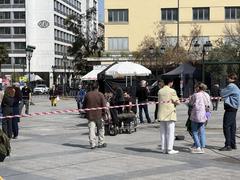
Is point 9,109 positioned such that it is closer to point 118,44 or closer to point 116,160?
point 116,160

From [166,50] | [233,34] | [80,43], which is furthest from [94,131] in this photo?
[80,43]

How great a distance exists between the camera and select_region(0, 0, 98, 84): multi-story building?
105375 millimetres

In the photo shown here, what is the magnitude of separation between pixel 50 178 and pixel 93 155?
2.80 metres

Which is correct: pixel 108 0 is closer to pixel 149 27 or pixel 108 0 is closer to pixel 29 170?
pixel 149 27

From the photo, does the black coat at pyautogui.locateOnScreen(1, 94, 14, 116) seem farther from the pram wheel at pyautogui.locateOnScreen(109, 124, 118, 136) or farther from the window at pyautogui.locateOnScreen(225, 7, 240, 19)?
the window at pyautogui.locateOnScreen(225, 7, 240, 19)

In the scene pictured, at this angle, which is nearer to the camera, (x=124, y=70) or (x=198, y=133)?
(x=198, y=133)

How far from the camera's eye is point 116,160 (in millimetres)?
11344

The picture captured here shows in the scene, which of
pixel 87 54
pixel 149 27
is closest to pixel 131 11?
pixel 149 27

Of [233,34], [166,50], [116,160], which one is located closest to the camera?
[116,160]

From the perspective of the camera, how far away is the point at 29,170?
10.3 m

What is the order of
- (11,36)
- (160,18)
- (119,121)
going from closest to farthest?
(119,121)
(160,18)
(11,36)

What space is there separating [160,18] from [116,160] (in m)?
58.7

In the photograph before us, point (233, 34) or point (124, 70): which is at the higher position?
point (233, 34)

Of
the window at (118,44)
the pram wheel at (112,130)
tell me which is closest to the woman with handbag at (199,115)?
the pram wheel at (112,130)
